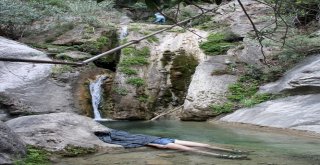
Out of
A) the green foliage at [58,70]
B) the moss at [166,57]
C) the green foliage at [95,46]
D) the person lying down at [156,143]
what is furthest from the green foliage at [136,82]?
the person lying down at [156,143]

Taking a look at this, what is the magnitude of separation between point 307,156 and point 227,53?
6.70 m

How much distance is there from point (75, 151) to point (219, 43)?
7.92 metres

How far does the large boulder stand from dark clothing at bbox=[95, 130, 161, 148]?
9.77 ft

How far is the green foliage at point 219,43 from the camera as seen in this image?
12500 mm

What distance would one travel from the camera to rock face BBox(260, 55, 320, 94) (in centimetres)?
931

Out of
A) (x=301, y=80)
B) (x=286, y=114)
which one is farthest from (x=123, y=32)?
(x=286, y=114)

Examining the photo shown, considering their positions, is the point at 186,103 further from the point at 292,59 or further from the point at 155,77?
the point at 292,59

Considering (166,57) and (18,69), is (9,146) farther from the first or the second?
(166,57)

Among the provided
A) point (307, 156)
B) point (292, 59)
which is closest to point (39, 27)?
point (292, 59)

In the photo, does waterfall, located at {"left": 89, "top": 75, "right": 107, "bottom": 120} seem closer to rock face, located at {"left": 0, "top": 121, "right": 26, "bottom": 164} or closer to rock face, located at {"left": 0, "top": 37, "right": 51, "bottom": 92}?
rock face, located at {"left": 0, "top": 37, "right": 51, "bottom": 92}

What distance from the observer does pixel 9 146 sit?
5.09 meters

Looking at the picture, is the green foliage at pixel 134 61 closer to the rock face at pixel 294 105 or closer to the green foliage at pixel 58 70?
the green foliage at pixel 58 70

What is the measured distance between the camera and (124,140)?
6.59 meters

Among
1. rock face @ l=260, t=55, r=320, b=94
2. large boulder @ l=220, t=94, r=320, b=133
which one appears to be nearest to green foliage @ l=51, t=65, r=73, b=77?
large boulder @ l=220, t=94, r=320, b=133
